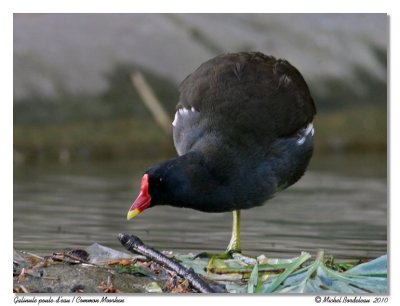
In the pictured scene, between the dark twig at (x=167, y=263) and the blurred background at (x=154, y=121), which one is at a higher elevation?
the blurred background at (x=154, y=121)

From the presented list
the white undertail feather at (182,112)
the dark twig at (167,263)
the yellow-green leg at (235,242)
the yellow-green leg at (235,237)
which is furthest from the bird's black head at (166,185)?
the yellow-green leg at (235,237)

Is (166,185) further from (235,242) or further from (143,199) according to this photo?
(235,242)

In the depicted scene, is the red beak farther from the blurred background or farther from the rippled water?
the blurred background

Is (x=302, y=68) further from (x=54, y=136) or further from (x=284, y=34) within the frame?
(x=54, y=136)

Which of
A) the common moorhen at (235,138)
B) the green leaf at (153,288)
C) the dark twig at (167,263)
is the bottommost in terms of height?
the green leaf at (153,288)

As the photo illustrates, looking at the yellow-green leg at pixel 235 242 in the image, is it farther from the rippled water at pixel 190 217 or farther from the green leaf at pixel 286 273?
the green leaf at pixel 286 273

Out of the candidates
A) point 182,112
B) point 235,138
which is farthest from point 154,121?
point 235,138
